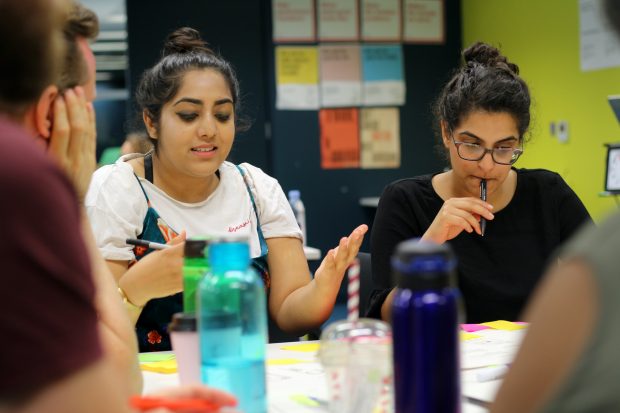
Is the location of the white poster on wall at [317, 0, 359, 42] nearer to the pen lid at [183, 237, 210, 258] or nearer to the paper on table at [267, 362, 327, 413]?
the paper on table at [267, 362, 327, 413]

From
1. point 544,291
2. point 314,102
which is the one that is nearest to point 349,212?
point 314,102

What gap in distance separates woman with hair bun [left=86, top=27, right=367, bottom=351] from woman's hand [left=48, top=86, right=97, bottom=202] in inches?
27.6

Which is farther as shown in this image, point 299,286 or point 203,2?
point 203,2

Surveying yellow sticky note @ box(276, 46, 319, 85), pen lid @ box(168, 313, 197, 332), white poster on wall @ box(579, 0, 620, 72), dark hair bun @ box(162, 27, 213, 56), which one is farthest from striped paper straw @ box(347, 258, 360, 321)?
yellow sticky note @ box(276, 46, 319, 85)

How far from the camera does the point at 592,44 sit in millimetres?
4301

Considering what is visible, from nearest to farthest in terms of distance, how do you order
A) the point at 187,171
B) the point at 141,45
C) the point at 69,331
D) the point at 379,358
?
the point at 69,331 → the point at 379,358 → the point at 187,171 → the point at 141,45

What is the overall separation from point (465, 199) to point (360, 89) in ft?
11.0

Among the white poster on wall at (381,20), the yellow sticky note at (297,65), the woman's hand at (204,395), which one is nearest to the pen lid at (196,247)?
the woman's hand at (204,395)

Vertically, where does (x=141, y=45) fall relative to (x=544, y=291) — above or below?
above

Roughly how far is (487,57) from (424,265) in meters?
1.64

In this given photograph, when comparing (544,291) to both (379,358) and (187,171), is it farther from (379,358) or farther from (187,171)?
(187,171)

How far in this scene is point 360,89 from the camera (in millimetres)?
5430

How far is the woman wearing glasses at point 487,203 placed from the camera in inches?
88.0

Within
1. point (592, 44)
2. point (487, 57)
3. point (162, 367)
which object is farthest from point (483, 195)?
point (592, 44)
